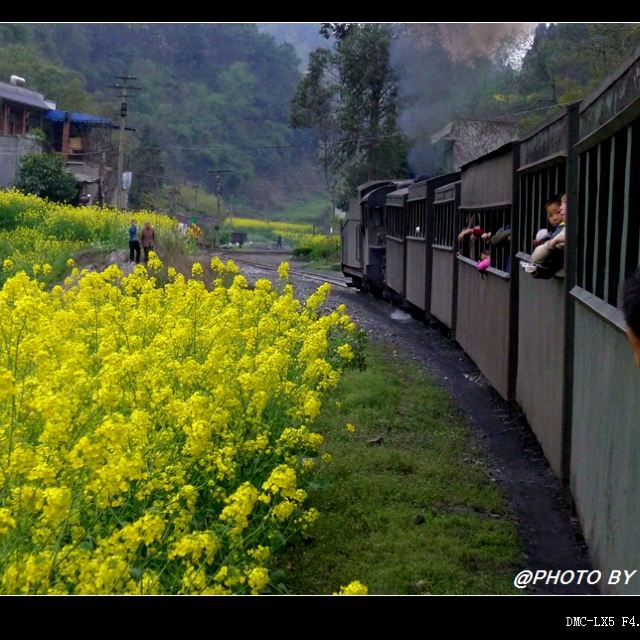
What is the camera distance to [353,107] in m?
39.3

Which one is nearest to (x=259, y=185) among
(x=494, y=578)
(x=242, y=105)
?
(x=242, y=105)

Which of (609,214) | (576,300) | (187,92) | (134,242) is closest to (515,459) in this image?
(576,300)

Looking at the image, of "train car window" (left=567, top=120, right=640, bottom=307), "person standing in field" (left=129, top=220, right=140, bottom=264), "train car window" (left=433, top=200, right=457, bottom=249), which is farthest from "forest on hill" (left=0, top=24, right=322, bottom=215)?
"train car window" (left=567, top=120, right=640, bottom=307)

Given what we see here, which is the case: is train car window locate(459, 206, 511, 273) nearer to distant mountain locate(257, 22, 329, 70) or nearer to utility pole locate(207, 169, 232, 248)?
distant mountain locate(257, 22, 329, 70)

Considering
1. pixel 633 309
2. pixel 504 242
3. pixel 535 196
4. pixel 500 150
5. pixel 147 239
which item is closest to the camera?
pixel 633 309

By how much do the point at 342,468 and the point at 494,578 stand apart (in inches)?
100

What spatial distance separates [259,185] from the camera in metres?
53.4

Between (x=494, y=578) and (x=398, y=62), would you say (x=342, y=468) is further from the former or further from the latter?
(x=398, y=62)

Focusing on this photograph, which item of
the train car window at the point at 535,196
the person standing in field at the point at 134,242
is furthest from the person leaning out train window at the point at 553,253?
the person standing in field at the point at 134,242

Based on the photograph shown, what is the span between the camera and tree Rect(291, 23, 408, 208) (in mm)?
35000

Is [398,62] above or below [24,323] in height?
above

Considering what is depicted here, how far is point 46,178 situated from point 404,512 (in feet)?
97.8

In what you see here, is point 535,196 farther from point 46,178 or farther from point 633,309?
point 46,178

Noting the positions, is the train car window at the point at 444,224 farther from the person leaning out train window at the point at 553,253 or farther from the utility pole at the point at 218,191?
the utility pole at the point at 218,191
